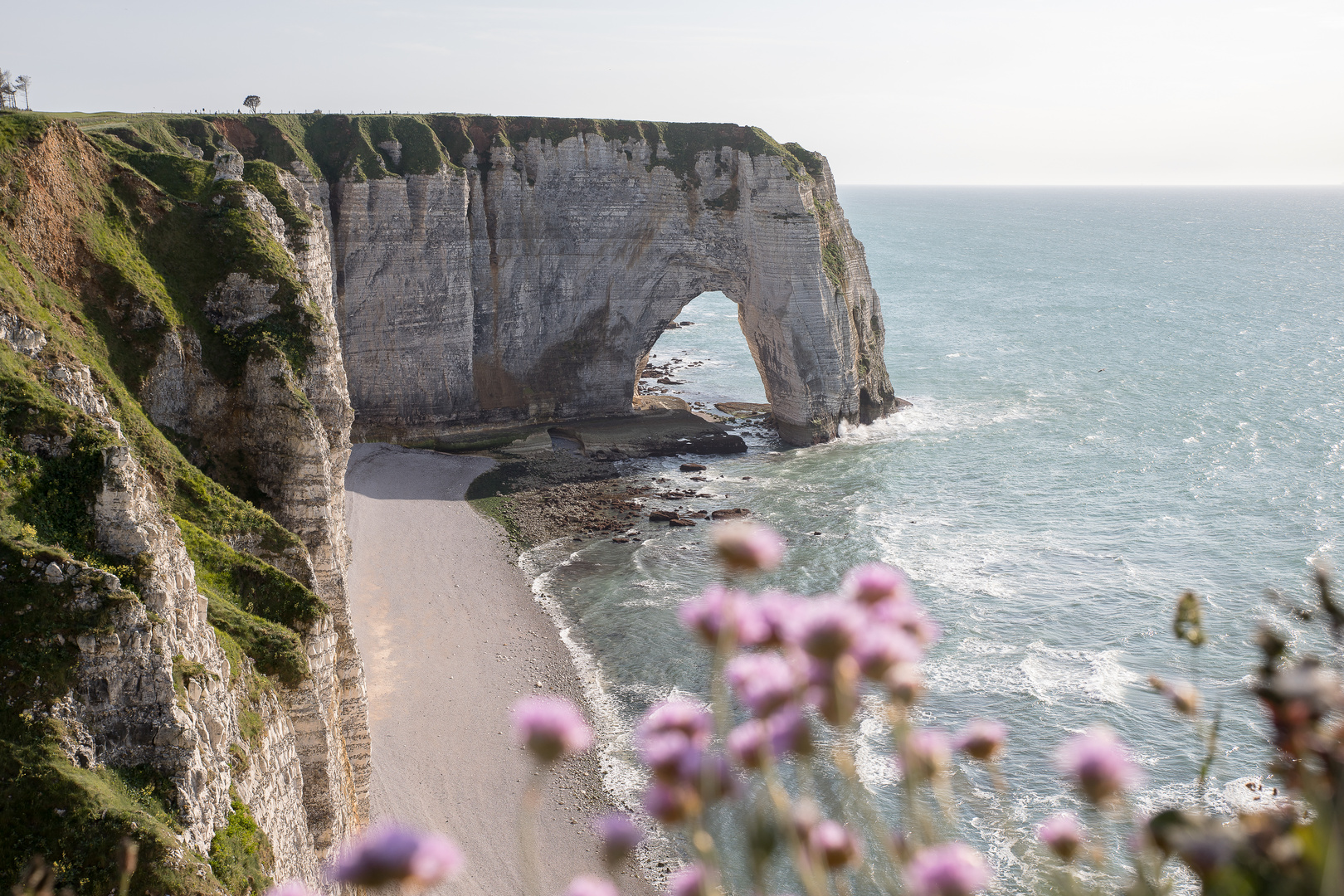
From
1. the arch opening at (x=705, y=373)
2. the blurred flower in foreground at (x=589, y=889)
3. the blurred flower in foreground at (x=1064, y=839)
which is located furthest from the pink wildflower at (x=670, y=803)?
the arch opening at (x=705, y=373)

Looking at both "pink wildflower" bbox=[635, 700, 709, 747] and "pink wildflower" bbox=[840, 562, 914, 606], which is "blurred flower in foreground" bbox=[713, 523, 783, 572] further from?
"pink wildflower" bbox=[635, 700, 709, 747]

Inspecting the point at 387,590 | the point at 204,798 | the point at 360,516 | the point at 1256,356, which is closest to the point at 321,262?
the point at 387,590

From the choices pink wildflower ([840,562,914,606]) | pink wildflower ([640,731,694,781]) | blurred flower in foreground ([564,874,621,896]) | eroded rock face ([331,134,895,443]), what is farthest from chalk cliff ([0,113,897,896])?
pink wildflower ([840,562,914,606])

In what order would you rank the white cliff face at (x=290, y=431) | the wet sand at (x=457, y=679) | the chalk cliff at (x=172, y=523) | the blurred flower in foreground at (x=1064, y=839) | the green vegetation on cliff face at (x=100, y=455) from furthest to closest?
the wet sand at (x=457, y=679) < the white cliff face at (x=290, y=431) < the chalk cliff at (x=172, y=523) < the green vegetation on cliff face at (x=100, y=455) < the blurred flower in foreground at (x=1064, y=839)

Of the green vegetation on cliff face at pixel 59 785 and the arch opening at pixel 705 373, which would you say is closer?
the green vegetation on cliff face at pixel 59 785

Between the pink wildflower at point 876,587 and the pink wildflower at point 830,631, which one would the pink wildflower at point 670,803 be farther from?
the pink wildflower at point 876,587

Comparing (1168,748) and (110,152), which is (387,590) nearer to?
(110,152)

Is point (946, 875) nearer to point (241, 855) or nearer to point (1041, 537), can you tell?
point (241, 855)
